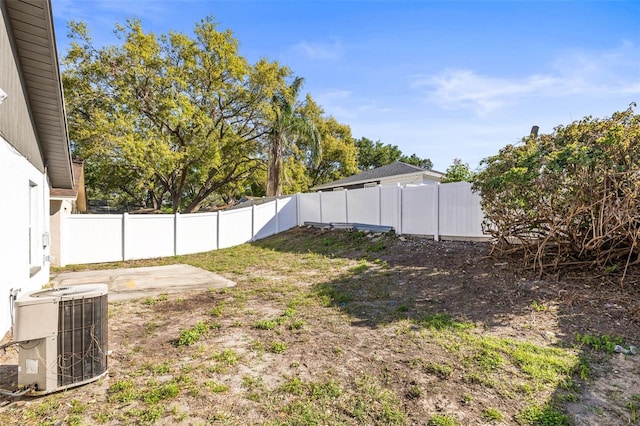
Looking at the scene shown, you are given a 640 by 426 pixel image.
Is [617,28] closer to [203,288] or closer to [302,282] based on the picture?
[302,282]

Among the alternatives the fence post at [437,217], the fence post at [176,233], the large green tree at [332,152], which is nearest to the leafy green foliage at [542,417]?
the fence post at [437,217]

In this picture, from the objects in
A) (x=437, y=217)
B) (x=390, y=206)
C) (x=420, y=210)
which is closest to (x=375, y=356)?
(x=437, y=217)

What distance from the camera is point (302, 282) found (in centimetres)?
712

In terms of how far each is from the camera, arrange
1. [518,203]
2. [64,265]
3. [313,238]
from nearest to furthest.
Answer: [518,203] < [64,265] < [313,238]

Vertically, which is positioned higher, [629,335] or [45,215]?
[45,215]

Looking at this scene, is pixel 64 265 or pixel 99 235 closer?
pixel 64 265

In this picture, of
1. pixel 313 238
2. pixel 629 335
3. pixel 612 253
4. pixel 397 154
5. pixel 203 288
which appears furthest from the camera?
pixel 397 154

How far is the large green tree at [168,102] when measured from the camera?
16.1 m

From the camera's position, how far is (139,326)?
452cm

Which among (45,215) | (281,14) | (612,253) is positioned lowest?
A: (612,253)

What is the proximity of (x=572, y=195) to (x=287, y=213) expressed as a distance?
1141 centimetres

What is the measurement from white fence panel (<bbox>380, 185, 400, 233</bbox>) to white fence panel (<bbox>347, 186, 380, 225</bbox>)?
0.21 m

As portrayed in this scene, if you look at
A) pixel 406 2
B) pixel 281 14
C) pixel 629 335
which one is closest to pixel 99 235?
pixel 281 14

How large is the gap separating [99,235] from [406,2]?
34.3 ft
